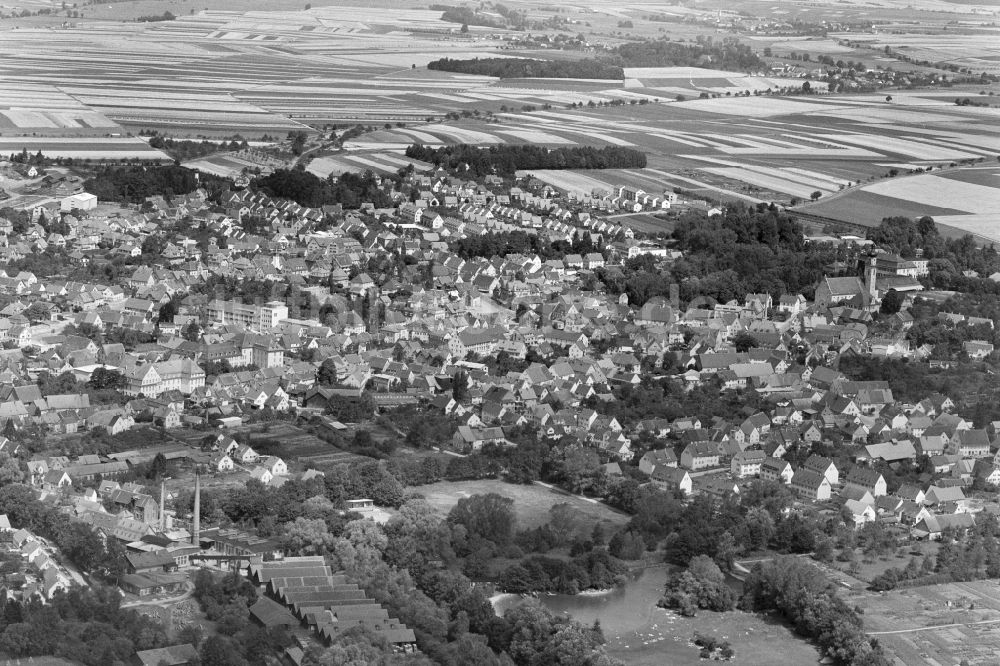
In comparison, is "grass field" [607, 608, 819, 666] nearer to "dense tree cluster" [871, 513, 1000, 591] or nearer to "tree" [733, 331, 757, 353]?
"dense tree cluster" [871, 513, 1000, 591]

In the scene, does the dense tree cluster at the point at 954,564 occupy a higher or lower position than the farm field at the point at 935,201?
lower

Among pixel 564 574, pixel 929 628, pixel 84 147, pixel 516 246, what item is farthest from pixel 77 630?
pixel 84 147

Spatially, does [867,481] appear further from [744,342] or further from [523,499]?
[744,342]

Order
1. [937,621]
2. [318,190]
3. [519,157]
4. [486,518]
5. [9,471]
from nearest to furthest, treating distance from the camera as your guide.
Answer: [937,621], [486,518], [9,471], [318,190], [519,157]

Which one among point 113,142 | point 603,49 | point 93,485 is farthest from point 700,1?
point 93,485

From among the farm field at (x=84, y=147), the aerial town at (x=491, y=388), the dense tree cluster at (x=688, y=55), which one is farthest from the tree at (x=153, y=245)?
the dense tree cluster at (x=688, y=55)

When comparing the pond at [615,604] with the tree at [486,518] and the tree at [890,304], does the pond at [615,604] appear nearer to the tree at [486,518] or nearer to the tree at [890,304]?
the tree at [486,518]
